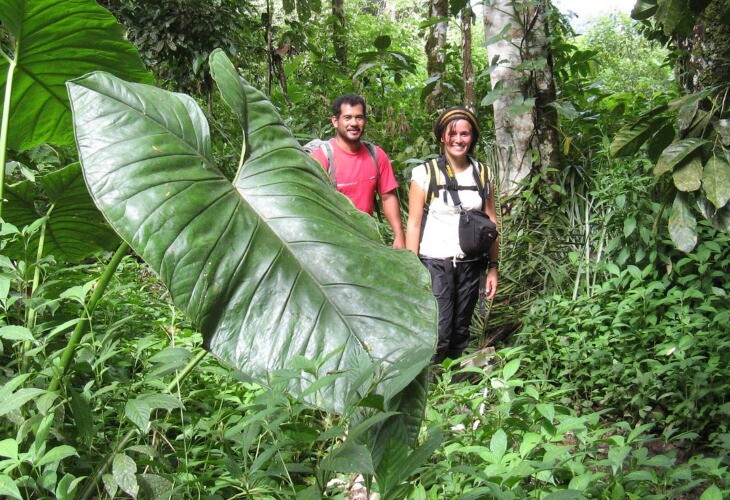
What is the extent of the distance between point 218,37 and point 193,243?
14.8 ft

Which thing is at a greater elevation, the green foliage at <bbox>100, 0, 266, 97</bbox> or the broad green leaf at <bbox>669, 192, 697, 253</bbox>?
the green foliage at <bbox>100, 0, 266, 97</bbox>

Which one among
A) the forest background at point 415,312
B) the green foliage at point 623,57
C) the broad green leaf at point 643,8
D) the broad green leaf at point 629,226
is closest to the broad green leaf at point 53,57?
the forest background at point 415,312

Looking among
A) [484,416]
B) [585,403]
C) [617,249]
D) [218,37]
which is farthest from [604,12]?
[484,416]

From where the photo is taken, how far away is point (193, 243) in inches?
52.0

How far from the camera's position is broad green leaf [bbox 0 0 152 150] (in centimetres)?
199

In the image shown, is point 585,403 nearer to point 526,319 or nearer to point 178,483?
point 526,319

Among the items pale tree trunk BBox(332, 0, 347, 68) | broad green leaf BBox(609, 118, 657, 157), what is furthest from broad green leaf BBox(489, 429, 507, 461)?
pale tree trunk BBox(332, 0, 347, 68)

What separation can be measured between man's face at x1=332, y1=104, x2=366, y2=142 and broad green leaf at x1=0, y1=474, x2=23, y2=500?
7.62ft

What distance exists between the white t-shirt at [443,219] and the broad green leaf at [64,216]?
1403 millimetres

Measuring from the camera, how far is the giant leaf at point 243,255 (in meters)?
1.27

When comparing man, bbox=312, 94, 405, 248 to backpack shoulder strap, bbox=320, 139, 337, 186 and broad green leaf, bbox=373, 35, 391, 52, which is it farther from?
broad green leaf, bbox=373, 35, 391, 52

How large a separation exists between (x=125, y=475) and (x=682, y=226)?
205cm

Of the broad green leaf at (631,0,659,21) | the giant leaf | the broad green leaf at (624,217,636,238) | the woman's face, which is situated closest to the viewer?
the giant leaf

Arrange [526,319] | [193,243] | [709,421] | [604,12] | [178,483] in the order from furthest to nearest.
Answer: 1. [604,12]
2. [526,319]
3. [709,421]
4. [178,483]
5. [193,243]
